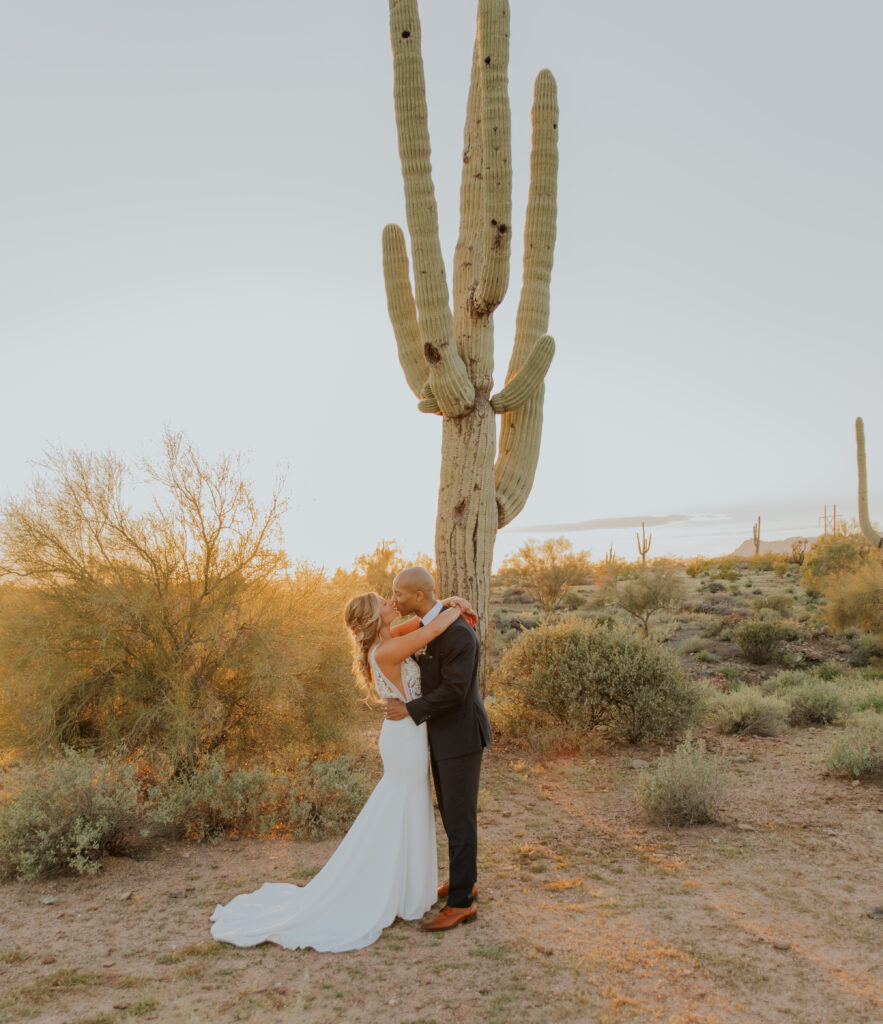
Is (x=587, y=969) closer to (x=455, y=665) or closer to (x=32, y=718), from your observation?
(x=455, y=665)

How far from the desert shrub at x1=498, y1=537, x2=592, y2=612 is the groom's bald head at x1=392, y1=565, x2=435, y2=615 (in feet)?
71.0

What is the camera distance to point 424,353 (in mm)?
7832

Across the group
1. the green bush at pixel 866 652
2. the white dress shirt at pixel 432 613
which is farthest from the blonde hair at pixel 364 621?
the green bush at pixel 866 652

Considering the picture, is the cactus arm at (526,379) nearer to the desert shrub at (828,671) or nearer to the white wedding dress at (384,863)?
the white wedding dress at (384,863)

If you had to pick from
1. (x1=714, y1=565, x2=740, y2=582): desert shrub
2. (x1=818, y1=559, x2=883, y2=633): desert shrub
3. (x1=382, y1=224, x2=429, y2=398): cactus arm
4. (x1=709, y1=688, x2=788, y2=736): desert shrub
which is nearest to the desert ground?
(x1=709, y1=688, x2=788, y2=736): desert shrub

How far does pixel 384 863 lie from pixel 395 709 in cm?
90

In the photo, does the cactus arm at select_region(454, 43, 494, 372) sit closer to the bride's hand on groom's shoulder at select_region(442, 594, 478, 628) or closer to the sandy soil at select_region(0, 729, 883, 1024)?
the bride's hand on groom's shoulder at select_region(442, 594, 478, 628)

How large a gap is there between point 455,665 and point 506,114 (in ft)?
19.6

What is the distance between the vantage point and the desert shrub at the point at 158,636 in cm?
664

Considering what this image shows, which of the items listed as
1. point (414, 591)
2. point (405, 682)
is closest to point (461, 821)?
point (405, 682)

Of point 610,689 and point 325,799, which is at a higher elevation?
point 610,689

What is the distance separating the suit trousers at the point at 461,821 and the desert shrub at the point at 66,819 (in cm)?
260

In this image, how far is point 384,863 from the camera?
433 centimetres

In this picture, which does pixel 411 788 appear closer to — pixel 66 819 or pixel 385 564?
pixel 66 819
